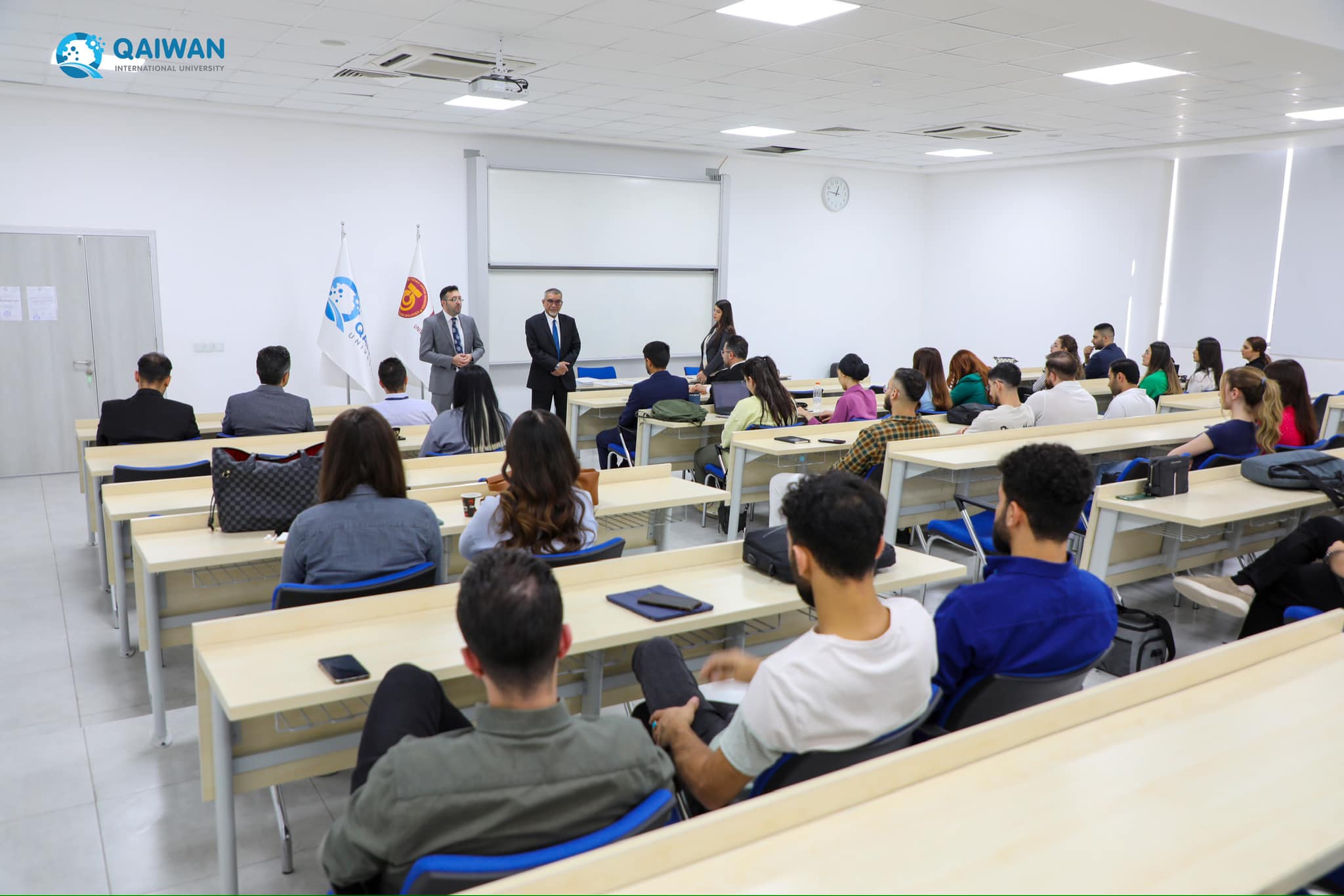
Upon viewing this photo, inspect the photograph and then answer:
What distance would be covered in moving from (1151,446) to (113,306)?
7.97 meters

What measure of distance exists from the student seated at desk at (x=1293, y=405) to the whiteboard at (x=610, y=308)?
6.63 metres

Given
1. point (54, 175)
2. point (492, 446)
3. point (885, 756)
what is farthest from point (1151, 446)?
point (54, 175)

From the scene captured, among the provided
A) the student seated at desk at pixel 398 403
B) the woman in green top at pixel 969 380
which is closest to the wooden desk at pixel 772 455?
the woman in green top at pixel 969 380

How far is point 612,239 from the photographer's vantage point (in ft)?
33.2

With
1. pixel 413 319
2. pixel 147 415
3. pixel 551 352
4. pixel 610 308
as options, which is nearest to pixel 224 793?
pixel 147 415

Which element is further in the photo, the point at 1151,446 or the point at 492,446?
the point at 1151,446

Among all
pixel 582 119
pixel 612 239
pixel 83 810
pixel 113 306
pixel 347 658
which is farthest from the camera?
pixel 612 239

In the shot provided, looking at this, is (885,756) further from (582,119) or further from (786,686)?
(582,119)

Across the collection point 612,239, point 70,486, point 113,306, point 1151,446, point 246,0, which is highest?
point 246,0

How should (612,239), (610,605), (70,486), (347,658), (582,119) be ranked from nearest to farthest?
(347,658)
(610,605)
(70,486)
(582,119)
(612,239)

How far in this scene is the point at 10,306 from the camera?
24.4 feet

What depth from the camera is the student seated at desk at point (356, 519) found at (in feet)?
8.79

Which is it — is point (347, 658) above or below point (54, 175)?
below

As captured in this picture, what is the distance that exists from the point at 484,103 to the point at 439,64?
158 cm
